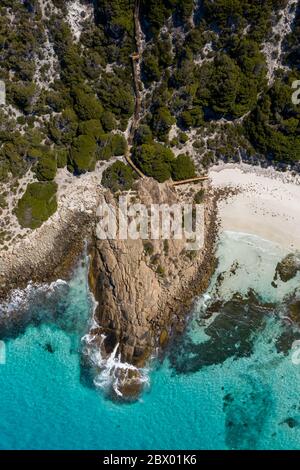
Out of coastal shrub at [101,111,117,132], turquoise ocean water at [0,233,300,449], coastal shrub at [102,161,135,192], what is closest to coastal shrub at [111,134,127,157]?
coastal shrub at [101,111,117,132]

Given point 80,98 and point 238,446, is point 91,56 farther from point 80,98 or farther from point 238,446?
point 238,446

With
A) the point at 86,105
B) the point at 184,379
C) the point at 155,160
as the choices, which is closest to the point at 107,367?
the point at 184,379

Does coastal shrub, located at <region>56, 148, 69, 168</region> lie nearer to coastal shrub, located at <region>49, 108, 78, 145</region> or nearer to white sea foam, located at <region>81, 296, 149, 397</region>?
coastal shrub, located at <region>49, 108, 78, 145</region>

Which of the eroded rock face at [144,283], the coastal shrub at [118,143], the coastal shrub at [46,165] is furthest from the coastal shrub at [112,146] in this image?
the coastal shrub at [46,165]

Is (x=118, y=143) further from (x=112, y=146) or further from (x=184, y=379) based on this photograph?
(x=184, y=379)
